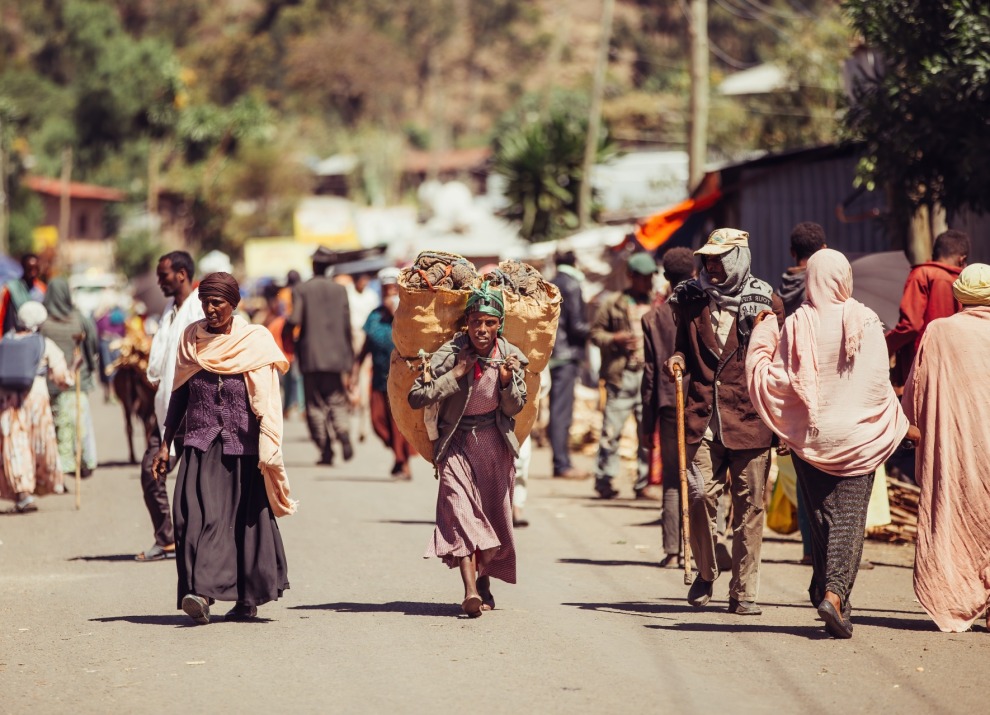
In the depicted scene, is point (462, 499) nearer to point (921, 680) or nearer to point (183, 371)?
point (183, 371)

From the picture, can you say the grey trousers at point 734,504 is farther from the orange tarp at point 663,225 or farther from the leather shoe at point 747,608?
the orange tarp at point 663,225

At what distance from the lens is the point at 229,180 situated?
68.2 meters

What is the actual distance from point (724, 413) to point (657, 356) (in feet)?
7.06

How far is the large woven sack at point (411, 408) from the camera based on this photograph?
8.60m

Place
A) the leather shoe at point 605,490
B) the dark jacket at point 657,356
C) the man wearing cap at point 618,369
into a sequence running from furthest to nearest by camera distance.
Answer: the leather shoe at point 605,490
the man wearing cap at point 618,369
the dark jacket at point 657,356

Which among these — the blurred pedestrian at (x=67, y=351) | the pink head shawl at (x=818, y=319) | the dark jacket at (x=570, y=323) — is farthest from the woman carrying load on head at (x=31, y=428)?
the pink head shawl at (x=818, y=319)

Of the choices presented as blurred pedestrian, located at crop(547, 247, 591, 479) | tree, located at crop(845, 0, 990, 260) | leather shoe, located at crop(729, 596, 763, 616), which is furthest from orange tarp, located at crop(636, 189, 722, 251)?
leather shoe, located at crop(729, 596, 763, 616)

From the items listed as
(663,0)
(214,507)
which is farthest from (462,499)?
(663,0)

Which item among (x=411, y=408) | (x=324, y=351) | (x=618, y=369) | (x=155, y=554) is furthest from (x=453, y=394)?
(x=324, y=351)

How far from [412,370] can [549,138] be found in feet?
79.8

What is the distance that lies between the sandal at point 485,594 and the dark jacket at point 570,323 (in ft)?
21.7

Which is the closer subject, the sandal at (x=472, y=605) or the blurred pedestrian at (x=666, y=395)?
the sandal at (x=472, y=605)

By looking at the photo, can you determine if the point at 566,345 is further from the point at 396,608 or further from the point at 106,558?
the point at 396,608

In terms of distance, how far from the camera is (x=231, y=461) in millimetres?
8305
